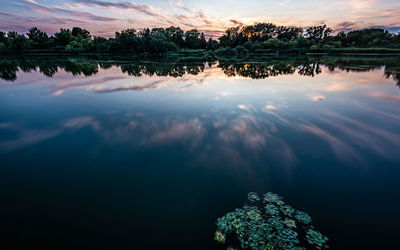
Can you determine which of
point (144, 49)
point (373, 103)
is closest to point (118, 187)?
point (373, 103)

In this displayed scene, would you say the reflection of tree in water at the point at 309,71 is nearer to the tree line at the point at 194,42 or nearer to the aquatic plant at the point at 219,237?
the aquatic plant at the point at 219,237

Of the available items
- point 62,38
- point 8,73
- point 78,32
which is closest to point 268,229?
point 8,73

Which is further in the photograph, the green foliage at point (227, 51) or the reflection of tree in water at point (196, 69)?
the green foliage at point (227, 51)

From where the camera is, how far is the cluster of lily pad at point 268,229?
3.81 metres

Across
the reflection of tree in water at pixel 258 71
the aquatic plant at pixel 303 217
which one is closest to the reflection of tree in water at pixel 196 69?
the reflection of tree in water at pixel 258 71

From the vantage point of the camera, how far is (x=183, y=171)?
6441 millimetres

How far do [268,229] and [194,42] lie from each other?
11247 cm

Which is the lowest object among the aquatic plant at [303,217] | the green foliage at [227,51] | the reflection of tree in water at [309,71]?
the aquatic plant at [303,217]

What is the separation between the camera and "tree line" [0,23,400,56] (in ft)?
282

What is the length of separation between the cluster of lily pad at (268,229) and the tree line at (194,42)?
85.1 metres

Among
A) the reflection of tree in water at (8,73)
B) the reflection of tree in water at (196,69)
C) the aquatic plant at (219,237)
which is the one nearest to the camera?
the aquatic plant at (219,237)

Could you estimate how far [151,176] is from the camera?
20.4 ft

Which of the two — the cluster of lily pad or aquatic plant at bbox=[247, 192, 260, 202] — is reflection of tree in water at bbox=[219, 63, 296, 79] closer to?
aquatic plant at bbox=[247, 192, 260, 202]

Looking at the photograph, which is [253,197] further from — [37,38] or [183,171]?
[37,38]
